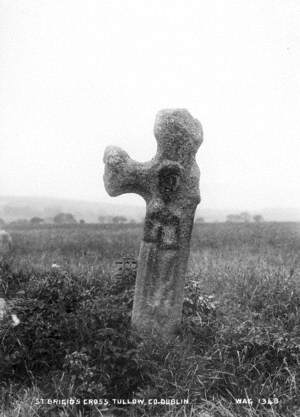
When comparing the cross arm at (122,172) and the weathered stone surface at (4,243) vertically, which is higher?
the cross arm at (122,172)

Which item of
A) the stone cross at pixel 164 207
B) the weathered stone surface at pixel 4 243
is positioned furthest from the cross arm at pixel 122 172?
the weathered stone surface at pixel 4 243

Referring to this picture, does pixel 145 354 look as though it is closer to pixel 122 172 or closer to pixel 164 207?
pixel 164 207

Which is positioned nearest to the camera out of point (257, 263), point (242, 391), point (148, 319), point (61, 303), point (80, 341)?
point (242, 391)

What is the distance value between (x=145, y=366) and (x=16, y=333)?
4.53ft

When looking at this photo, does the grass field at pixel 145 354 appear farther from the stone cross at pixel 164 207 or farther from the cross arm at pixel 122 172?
the cross arm at pixel 122 172

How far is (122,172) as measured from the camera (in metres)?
4.80

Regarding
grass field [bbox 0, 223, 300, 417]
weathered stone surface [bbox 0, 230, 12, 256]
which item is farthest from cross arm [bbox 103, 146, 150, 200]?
weathered stone surface [bbox 0, 230, 12, 256]

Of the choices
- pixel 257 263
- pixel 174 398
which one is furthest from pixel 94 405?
pixel 257 263

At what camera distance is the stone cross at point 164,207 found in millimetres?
4773

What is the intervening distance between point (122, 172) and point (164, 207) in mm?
577

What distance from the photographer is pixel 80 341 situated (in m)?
4.37

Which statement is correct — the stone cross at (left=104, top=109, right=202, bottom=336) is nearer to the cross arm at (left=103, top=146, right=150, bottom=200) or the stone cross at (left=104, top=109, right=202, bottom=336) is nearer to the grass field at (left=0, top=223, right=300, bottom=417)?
the cross arm at (left=103, top=146, right=150, bottom=200)

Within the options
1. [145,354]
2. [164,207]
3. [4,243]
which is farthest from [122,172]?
[4,243]

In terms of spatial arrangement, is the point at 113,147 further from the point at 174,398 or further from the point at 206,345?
the point at 174,398
